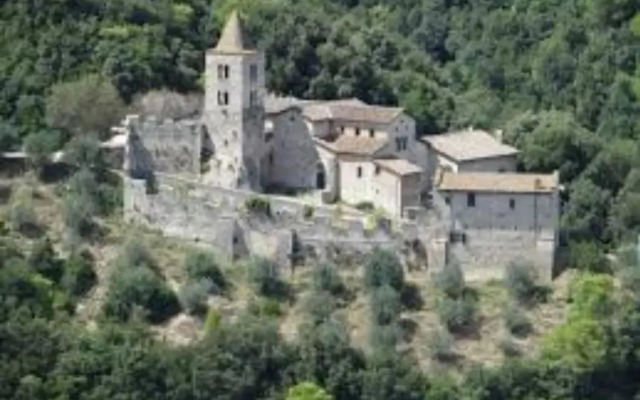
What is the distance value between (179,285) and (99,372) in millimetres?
3701

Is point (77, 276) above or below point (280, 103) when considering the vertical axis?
below

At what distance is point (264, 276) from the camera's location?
62.2m

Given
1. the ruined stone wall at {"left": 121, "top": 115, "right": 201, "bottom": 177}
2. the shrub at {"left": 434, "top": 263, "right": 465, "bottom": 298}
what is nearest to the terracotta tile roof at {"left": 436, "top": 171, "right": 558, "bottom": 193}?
the shrub at {"left": 434, "top": 263, "right": 465, "bottom": 298}

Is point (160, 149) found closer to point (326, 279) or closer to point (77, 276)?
point (77, 276)

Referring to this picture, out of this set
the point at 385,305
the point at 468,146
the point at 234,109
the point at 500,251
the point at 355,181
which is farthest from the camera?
the point at 468,146

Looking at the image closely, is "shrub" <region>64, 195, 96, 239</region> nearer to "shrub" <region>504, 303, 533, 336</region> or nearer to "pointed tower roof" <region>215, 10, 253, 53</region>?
"pointed tower roof" <region>215, 10, 253, 53</region>

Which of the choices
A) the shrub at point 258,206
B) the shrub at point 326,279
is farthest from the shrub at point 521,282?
the shrub at point 258,206

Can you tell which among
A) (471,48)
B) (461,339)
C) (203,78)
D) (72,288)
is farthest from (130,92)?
(471,48)

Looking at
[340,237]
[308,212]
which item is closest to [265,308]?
[340,237]

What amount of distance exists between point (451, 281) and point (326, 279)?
308cm

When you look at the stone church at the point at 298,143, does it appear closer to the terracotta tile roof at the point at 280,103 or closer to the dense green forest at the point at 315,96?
the terracotta tile roof at the point at 280,103

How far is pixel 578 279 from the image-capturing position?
204 feet

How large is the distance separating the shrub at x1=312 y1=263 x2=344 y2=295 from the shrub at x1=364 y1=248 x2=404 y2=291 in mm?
773

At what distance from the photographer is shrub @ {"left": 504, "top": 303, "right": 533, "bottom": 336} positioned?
61.7m
